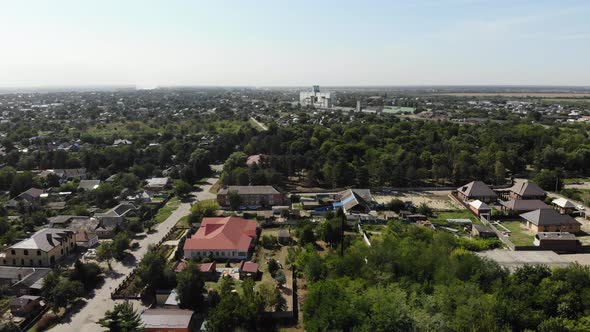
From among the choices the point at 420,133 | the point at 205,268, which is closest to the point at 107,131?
the point at 420,133

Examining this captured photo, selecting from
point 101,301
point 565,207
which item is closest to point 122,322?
point 101,301

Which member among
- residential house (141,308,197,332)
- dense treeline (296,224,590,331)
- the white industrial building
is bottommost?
residential house (141,308,197,332)

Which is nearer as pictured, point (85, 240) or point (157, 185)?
point (85, 240)

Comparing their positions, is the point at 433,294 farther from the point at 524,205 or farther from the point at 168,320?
the point at 524,205

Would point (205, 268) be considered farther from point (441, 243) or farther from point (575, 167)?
point (575, 167)

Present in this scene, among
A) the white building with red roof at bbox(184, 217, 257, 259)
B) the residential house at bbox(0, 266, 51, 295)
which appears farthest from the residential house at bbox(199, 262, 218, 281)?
the residential house at bbox(0, 266, 51, 295)

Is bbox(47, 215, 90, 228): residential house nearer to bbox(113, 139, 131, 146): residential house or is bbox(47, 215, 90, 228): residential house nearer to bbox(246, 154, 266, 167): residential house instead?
bbox(246, 154, 266, 167): residential house
